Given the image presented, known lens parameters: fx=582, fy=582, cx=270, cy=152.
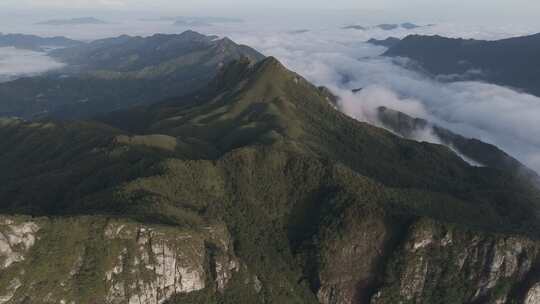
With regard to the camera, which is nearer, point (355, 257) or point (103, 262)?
point (103, 262)

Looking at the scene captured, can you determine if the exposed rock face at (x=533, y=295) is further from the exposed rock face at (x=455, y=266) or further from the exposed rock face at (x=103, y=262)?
the exposed rock face at (x=103, y=262)

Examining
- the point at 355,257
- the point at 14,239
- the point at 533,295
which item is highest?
the point at 14,239

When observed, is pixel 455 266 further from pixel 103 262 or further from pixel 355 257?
pixel 103 262

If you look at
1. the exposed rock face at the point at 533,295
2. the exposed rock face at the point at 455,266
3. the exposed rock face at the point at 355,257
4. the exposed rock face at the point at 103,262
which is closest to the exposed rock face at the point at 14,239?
the exposed rock face at the point at 103,262

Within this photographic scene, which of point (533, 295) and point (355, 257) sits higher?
point (355, 257)

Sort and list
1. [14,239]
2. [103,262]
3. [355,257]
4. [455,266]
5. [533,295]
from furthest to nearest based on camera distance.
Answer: [355,257] → [455,266] → [533,295] → [103,262] → [14,239]

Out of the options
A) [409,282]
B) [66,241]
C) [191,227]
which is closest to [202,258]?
[191,227]

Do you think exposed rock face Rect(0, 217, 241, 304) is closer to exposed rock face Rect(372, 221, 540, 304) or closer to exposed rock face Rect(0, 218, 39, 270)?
exposed rock face Rect(0, 218, 39, 270)

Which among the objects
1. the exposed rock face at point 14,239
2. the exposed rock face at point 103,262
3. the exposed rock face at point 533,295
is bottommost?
the exposed rock face at point 533,295

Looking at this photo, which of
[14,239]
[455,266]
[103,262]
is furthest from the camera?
[455,266]

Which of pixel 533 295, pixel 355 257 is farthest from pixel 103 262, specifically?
pixel 533 295
